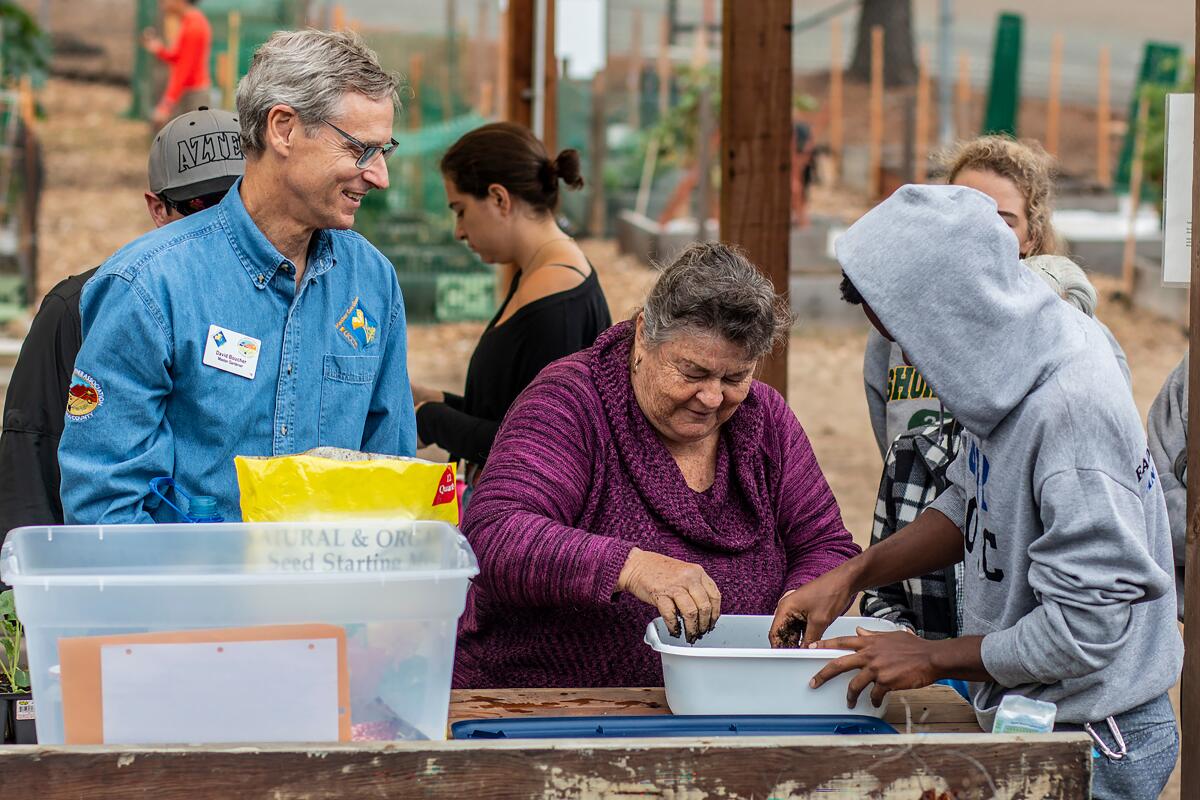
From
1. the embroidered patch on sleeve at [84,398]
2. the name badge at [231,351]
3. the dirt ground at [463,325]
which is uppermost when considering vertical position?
the name badge at [231,351]

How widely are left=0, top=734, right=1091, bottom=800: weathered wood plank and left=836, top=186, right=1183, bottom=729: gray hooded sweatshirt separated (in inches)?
6.5

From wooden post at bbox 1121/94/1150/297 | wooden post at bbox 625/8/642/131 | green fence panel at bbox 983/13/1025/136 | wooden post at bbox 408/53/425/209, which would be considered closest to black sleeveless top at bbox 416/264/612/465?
wooden post at bbox 408/53/425/209

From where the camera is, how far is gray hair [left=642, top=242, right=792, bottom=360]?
219cm

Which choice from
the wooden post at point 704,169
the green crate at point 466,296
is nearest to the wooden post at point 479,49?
the wooden post at point 704,169

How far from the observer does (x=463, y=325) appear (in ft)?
25.4

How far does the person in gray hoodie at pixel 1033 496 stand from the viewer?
1.73 m

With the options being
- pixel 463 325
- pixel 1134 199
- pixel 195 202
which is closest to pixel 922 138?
pixel 1134 199

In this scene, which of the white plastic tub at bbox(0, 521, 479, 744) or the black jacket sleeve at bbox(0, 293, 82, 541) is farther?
the black jacket sleeve at bbox(0, 293, 82, 541)

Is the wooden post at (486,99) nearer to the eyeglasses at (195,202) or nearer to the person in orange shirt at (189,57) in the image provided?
the person in orange shirt at (189,57)

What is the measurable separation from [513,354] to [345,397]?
1205 millimetres

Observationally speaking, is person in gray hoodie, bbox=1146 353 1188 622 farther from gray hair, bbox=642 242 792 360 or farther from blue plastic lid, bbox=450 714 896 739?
blue plastic lid, bbox=450 714 896 739

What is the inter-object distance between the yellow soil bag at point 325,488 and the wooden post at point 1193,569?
1.14 metres

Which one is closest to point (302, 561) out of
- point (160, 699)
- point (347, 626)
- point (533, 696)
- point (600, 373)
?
point (347, 626)

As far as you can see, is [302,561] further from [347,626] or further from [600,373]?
[600,373]
